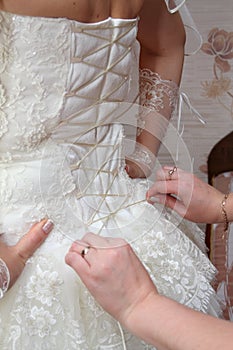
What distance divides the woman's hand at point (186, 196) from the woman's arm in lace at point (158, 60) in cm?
7

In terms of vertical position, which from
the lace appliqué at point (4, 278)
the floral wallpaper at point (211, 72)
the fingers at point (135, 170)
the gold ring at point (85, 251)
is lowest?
the floral wallpaper at point (211, 72)

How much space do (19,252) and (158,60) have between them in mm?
391

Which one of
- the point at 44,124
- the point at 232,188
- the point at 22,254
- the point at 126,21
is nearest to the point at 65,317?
the point at 22,254

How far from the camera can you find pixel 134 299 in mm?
686

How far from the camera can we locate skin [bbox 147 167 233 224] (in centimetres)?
87

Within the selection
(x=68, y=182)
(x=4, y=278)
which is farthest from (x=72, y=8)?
(x=4, y=278)

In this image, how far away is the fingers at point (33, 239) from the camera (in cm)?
78

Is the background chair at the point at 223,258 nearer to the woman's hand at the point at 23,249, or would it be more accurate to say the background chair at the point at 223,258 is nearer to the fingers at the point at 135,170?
the fingers at the point at 135,170

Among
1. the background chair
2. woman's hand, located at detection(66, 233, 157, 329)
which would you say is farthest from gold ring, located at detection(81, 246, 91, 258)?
the background chair

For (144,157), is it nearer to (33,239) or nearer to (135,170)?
(135,170)

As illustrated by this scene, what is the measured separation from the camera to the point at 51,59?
0.76m

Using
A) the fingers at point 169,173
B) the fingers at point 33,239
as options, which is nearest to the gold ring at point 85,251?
the fingers at point 33,239

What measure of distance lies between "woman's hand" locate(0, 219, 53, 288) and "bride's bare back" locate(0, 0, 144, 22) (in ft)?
0.79

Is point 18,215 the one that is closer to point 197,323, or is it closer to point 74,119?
point 74,119
